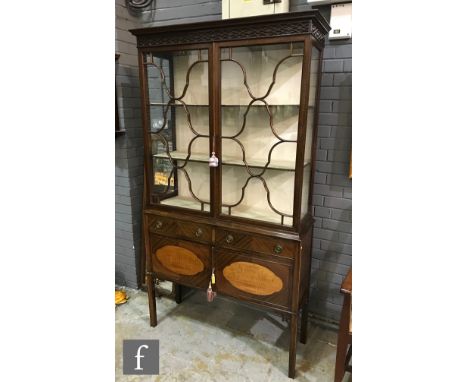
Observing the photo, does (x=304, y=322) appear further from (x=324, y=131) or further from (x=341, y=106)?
(x=341, y=106)

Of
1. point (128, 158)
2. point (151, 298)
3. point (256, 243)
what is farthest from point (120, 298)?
point (256, 243)

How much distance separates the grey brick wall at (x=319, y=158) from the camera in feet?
5.72

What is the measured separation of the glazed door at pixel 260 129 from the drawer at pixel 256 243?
0.31 feet

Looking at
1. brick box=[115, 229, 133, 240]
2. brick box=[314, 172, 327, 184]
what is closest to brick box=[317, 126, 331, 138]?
brick box=[314, 172, 327, 184]

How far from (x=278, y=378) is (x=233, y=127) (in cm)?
138

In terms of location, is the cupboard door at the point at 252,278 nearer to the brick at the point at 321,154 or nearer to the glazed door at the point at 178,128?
the glazed door at the point at 178,128

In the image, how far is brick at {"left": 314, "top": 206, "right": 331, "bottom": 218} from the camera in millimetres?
1914

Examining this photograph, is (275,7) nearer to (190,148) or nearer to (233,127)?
(233,127)

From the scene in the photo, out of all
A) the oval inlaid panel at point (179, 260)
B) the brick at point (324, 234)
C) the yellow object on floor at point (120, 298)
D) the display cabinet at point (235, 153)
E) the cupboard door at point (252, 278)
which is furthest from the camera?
the yellow object on floor at point (120, 298)

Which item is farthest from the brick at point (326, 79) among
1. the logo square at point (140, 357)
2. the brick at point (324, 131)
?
the logo square at point (140, 357)

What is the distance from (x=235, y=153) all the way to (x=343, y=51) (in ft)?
2.59

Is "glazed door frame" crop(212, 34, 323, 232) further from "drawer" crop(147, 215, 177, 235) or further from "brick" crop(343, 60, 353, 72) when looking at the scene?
"drawer" crop(147, 215, 177, 235)

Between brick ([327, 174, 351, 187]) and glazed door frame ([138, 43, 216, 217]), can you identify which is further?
brick ([327, 174, 351, 187])

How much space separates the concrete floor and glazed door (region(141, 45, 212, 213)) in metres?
0.85
